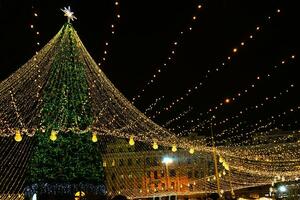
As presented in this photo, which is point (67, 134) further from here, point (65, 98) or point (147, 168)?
point (147, 168)

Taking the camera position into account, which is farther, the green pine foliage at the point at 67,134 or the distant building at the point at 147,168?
the distant building at the point at 147,168

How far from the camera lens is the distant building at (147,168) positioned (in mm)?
52094

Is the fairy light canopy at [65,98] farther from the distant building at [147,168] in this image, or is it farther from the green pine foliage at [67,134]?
the distant building at [147,168]

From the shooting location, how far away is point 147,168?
53.2 meters

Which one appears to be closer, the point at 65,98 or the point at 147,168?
the point at 65,98

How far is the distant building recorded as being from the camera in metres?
52.1

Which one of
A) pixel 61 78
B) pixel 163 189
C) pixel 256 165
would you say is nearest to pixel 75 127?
pixel 61 78

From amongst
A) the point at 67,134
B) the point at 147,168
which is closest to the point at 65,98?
the point at 67,134

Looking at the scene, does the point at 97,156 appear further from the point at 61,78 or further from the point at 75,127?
the point at 61,78

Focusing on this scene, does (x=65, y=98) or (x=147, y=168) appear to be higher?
(x=147, y=168)

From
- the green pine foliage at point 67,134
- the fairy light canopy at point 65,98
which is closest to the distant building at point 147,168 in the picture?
the green pine foliage at point 67,134

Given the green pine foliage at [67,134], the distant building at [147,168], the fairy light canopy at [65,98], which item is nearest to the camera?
the fairy light canopy at [65,98]

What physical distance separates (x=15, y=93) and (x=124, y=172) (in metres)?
39.2

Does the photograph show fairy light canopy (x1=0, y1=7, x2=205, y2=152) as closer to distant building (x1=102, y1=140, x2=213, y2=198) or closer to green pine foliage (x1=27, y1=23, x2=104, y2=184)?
green pine foliage (x1=27, y1=23, x2=104, y2=184)
